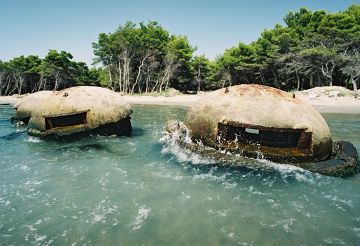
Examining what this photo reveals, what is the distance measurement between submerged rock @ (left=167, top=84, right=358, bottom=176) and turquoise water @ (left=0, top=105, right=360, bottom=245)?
0.48 metres

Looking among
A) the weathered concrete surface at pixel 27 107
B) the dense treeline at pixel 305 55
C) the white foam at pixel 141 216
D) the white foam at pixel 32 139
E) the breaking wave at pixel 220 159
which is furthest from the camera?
the dense treeline at pixel 305 55

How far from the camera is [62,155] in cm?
879

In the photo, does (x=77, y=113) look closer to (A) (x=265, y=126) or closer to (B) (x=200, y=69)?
(A) (x=265, y=126)

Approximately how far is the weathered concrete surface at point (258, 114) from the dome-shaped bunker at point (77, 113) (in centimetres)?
379

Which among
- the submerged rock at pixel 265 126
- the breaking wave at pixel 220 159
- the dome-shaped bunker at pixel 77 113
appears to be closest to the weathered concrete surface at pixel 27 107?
the dome-shaped bunker at pixel 77 113

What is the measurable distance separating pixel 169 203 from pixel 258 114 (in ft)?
9.84

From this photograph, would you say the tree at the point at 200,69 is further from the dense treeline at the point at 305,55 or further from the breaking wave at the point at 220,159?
the breaking wave at the point at 220,159

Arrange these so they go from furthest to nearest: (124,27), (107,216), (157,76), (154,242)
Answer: (157,76) → (124,27) → (107,216) → (154,242)

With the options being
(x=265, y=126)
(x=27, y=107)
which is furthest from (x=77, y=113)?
(x=27, y=107)

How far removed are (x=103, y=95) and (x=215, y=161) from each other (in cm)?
558

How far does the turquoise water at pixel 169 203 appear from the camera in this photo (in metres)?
4.34

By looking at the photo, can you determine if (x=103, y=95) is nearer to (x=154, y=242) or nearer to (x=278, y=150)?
(x=278, y=150)

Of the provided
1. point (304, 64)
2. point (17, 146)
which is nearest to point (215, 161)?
point (17, 146)

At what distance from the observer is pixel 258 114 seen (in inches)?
277
